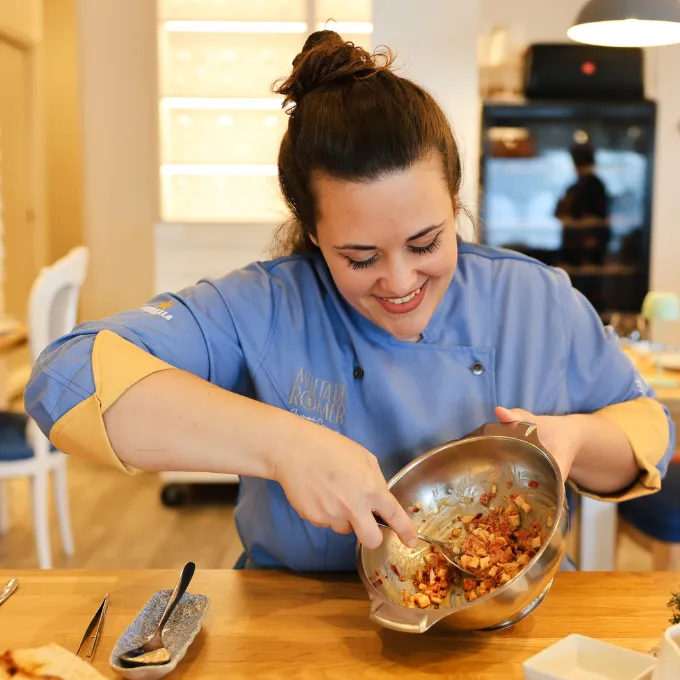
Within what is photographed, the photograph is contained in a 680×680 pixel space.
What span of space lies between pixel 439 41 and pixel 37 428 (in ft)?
7.67

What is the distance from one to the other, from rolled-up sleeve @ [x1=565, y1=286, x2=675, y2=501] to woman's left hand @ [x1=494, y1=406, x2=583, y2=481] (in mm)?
129

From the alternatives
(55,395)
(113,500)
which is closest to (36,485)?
(113,500)

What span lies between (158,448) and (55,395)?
15 centimetres

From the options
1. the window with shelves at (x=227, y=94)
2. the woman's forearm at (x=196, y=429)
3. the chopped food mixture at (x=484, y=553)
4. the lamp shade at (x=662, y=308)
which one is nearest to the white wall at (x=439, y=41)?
the window with shelves at (x=227, y=94)

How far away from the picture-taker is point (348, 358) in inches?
52.2

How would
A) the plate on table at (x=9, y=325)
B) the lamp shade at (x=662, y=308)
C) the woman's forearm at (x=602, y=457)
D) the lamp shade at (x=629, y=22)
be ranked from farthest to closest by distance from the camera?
the plate on table at (x=9, y=325) → the lamp shade at (x=662, y=308) → the lamp shade at (x=629, y=22) → the woman's forearm at (x=602, y=457)

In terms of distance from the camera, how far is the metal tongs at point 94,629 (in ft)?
3.22

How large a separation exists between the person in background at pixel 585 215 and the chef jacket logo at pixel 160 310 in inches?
161

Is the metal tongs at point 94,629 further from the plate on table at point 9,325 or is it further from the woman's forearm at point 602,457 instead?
the plate on table at point 9,325

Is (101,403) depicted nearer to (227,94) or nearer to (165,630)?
(165,630)

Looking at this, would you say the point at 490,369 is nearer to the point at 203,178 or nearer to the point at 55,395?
the point at 55,395

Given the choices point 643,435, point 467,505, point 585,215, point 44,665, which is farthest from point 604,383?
point 585,215

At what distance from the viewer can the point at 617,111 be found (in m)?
4.85

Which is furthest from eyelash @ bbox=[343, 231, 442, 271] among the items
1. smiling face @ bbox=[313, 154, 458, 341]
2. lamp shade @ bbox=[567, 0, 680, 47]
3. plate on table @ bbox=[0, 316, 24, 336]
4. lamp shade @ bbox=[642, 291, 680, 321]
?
plate on table @ bbox=[0, 316, 24, 336]
